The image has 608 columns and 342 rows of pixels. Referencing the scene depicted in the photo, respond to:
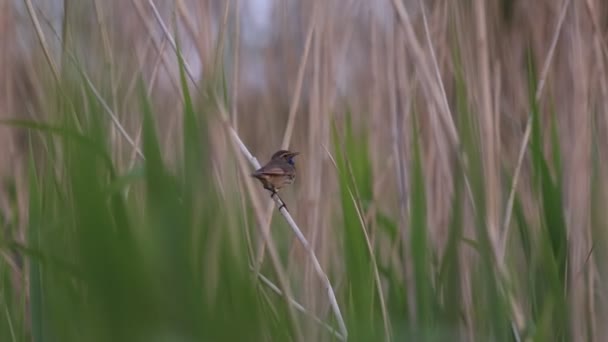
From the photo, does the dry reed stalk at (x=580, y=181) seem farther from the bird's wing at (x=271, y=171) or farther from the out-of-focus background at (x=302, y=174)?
the bird's wing at (x=271, y=171)

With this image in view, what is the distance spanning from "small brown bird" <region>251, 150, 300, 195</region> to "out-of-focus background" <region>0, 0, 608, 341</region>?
0.04 m

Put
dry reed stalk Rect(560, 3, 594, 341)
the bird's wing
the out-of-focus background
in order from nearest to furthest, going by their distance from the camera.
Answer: the out-of-focus background → the bird's wing → dry reed stalk Rect(560, 3, 594, 341)

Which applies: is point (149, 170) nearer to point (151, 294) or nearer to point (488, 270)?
point (151, 294)

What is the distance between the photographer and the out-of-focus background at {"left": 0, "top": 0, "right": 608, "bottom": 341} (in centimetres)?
54

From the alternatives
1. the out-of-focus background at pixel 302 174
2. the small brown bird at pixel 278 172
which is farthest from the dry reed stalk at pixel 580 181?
the small brown bird at pixel 278 172

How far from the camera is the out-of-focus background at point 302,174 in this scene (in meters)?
0.54

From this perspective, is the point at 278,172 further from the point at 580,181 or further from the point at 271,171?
the point at 580,181

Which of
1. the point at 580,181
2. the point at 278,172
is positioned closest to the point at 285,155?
A: the point at 278,172

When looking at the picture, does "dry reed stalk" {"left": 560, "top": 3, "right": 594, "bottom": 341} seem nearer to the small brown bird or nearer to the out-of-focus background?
the out-of-focus background

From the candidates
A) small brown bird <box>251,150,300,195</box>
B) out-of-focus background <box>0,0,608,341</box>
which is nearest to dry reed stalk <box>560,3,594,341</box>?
out-of-focus background <box>0,0,608,341</box>

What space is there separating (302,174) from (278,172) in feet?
0.56

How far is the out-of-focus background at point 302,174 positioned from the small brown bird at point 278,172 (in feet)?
0.12

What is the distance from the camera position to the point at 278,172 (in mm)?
1284

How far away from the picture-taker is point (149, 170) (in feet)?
1.82
